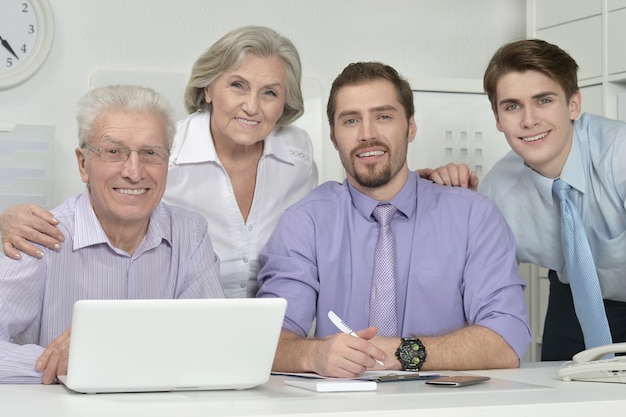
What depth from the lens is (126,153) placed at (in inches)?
80.0

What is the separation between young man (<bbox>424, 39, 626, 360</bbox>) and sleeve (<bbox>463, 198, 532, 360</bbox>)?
233 millimetres

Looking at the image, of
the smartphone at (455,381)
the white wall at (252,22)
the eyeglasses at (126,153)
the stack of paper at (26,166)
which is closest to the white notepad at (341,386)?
the smartphone at (455,381)

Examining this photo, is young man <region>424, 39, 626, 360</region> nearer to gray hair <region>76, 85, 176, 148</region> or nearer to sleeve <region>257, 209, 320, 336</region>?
sleeve <region>257, 209, 320, 336</region>

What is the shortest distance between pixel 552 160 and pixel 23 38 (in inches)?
81.4

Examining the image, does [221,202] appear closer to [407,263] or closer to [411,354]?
[407,263]

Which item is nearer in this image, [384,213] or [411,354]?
[411,354]

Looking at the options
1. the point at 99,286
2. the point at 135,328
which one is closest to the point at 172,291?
the point at 99,286

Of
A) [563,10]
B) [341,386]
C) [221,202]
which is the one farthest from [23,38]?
[341,386]

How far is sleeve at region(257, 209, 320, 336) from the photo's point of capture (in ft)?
7.27

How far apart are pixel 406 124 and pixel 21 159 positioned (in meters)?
1.58

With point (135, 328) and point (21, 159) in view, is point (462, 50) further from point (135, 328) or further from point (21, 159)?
point (135, 328)

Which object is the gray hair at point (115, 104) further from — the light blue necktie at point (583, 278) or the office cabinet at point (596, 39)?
the office cabinet at point (596, 39)

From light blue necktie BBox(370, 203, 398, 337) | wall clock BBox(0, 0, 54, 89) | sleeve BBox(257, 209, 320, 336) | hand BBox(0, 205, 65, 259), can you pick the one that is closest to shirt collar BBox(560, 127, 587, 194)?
light blue necktie BBox(370, 203, 398, 337)

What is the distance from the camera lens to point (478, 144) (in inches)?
157
